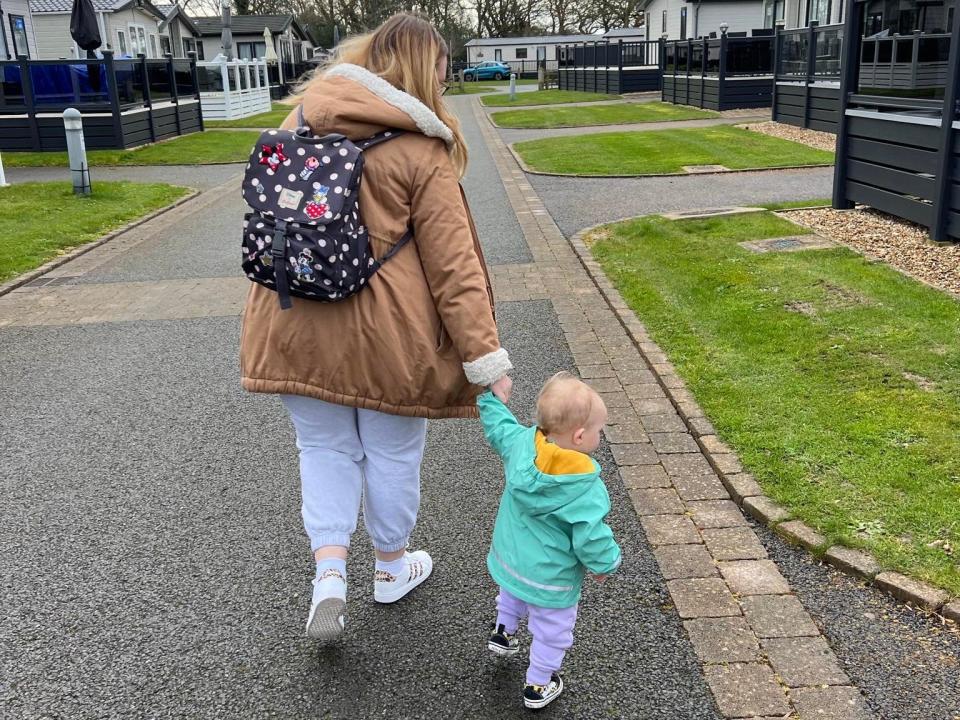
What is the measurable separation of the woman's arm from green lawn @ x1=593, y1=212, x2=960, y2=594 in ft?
5.28

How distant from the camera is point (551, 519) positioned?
100 inches

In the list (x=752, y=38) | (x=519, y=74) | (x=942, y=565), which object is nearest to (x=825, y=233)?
(x=942, y=565)

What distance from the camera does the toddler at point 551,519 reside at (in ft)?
8.20

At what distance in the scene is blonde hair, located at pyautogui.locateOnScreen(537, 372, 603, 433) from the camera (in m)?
2.51

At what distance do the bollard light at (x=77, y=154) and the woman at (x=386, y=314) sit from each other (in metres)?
11.5

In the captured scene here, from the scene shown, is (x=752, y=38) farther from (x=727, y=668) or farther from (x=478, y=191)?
(x=727, y=668)

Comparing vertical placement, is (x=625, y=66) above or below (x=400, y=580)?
above

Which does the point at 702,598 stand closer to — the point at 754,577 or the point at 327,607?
the point at 754,577

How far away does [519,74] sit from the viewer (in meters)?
74.4

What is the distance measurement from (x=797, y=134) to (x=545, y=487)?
1822 centimetres

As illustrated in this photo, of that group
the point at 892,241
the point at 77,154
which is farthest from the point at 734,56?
the point at 892,241

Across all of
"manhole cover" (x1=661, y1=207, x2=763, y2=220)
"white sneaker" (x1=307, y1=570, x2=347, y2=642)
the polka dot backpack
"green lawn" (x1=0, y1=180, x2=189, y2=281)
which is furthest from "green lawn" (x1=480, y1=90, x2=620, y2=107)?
"white sneaker" (x1=307, y1=570, x2=347, y2=642)

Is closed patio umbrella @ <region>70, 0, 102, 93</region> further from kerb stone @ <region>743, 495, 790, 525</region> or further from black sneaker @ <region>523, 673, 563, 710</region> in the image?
black sneaker @ <region>523, 673, 563, 710</region>

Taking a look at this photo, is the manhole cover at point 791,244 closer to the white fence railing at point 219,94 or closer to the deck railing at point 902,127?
the deck railing at point 902,127
